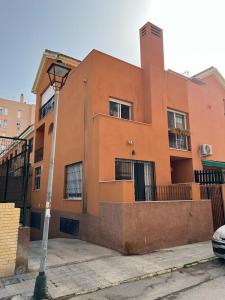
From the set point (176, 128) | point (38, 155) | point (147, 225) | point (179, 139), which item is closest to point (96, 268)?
point (147, 225)

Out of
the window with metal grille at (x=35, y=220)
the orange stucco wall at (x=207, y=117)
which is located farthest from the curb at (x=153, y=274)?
the window with metal grille at (x=35, y=220)

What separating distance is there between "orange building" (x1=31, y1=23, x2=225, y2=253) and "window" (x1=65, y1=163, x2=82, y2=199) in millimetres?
53

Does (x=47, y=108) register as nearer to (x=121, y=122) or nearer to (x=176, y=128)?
(x=121, y=122)

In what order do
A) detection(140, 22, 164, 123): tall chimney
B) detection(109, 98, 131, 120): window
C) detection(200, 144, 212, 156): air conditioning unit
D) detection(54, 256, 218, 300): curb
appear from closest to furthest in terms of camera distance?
1. detection(54, 256, 218, 300): curb
2. detection(109, 98, 131, 120): window
3. detection(140, 22, 164, 123): tall chimney
4. detection(200, 144, 212, 156): air conditioning unit

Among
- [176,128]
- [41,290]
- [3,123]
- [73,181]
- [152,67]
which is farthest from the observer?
[3,123]

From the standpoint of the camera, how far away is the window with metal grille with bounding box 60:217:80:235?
38.1ft

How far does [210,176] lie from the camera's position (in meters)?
12.9

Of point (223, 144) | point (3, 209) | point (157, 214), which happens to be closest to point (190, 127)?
point (223, 144)

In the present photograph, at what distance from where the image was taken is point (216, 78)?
18000 mm

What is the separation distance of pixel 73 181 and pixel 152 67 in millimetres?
7938

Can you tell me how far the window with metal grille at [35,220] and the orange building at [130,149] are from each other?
71 mm

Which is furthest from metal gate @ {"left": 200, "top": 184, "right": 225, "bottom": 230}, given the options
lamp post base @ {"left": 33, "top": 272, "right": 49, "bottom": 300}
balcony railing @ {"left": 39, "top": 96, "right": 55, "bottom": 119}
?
balcony railing @ {"left": 39, "top": 96, "right": 55, "bottom": 119}

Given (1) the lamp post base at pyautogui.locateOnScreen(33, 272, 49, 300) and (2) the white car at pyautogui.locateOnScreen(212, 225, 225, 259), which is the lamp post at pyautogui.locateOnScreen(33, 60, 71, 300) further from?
(2) the white car at pyautogui.locateOnScreen(212, 225, 225, 259)

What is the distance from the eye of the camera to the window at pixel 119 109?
41.1 ft
